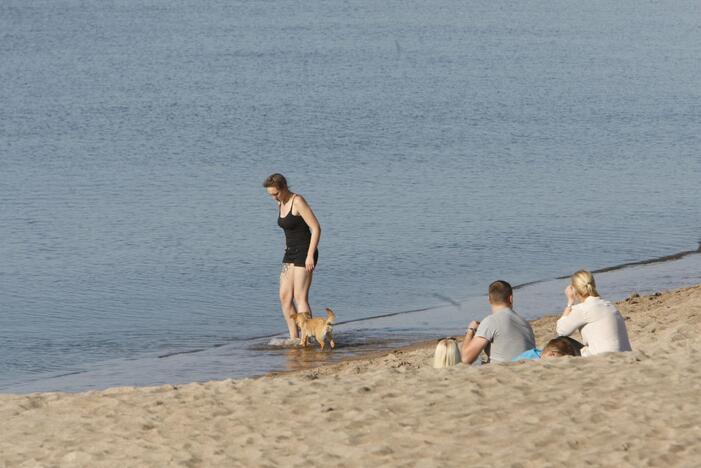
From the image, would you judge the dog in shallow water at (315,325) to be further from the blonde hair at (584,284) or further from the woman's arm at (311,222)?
the blonde hair at (584,284)

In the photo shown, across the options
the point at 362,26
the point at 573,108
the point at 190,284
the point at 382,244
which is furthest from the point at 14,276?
the point at 362,26

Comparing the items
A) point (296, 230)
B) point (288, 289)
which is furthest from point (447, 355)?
point (288, 289)

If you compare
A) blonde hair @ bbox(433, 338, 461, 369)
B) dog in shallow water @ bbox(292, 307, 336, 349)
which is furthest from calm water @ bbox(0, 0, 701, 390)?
blonde hair @ bbox(433, 338, 461, 369)

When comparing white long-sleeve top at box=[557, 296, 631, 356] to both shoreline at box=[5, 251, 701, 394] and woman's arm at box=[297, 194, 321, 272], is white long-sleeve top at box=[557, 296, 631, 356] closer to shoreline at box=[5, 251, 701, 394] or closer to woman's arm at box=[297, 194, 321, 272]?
woman's arm at box=[297, 194, 321, 272]

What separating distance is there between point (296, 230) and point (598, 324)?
3436 mm

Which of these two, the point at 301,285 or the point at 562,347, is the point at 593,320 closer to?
the point at 562,347

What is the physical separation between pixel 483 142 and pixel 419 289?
14.3 metres

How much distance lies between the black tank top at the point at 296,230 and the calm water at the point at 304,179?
106cm

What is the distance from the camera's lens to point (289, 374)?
10727 mm

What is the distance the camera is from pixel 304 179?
2536 cm

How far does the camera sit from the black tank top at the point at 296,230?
36.8ft

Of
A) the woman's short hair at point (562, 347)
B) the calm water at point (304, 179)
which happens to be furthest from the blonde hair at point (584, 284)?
the calm water at point (304, 179)

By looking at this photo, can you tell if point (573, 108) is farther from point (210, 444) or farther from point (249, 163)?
point (210, 444)

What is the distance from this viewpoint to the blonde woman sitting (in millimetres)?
8555
